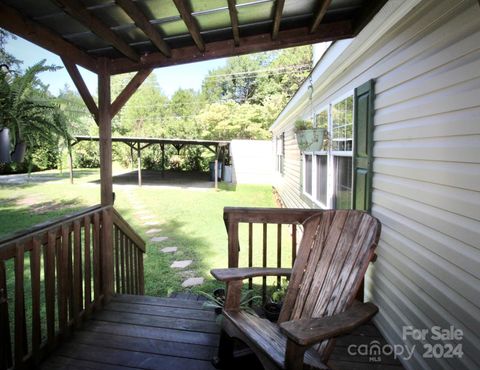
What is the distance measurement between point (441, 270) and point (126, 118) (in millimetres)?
31316

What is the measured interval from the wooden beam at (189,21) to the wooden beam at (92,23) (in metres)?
0.57

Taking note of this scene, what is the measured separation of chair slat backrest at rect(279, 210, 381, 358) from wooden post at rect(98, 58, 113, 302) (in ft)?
5.40

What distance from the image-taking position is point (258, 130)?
22.2 m

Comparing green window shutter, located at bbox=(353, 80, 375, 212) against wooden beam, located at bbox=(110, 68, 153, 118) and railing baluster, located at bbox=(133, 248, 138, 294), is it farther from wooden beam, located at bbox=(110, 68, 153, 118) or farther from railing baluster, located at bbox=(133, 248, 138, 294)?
railing baluster, located at bbox=(133, 248, 138, 294)

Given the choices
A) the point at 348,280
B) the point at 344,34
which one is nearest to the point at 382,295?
the point at 348,280

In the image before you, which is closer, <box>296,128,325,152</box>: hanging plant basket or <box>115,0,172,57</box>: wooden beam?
<box>115,0,172,57</box>: wooden beam

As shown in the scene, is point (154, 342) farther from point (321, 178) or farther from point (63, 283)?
point (321, 178)

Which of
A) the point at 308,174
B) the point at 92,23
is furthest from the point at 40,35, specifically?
the point at 308,174

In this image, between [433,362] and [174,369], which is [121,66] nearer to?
[174,369]

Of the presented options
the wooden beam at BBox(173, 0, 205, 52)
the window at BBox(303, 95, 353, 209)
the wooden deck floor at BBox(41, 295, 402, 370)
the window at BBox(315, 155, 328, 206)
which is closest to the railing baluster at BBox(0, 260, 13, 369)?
the wooden deck floor at BBox(41, 295, 402, 370)

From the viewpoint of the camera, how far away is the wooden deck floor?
196cm

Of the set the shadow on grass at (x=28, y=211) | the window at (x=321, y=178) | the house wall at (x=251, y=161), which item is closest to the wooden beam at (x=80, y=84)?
the window at (x=321, y=178)

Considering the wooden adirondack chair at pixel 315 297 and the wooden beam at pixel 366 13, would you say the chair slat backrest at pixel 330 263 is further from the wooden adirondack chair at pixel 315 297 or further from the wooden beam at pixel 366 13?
the wooden beam at pixel 366 13

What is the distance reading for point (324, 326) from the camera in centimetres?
136
